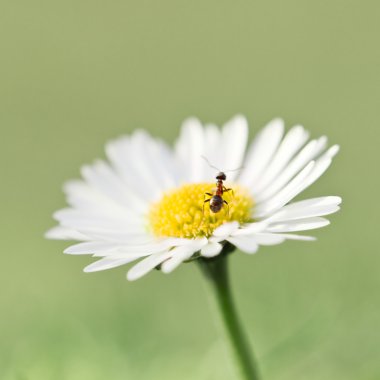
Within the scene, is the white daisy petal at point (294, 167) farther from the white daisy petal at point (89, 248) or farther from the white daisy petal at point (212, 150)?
the white daisy petal at point (89, 248)

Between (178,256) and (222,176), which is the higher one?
(222,176)

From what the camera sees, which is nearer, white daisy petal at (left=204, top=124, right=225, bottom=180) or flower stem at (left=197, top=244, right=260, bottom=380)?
flower stem at (left=197, top=244, right=260, bottom=380)

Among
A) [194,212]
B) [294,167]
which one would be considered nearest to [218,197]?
[194,212]

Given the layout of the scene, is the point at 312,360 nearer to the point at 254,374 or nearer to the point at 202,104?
the point at 254,374

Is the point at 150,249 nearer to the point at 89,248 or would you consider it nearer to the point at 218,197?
the point at 89,248

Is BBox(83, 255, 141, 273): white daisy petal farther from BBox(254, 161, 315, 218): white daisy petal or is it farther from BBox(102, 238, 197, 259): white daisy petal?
BBox(254, 161, 315, 218): white daisy petal

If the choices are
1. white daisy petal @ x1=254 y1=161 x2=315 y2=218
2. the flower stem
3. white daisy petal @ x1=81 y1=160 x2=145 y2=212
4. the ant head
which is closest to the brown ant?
the ant head

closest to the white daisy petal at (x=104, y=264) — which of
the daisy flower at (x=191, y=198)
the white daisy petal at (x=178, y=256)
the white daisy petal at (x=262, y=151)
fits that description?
the daisy flower at (x=191, y=198)
